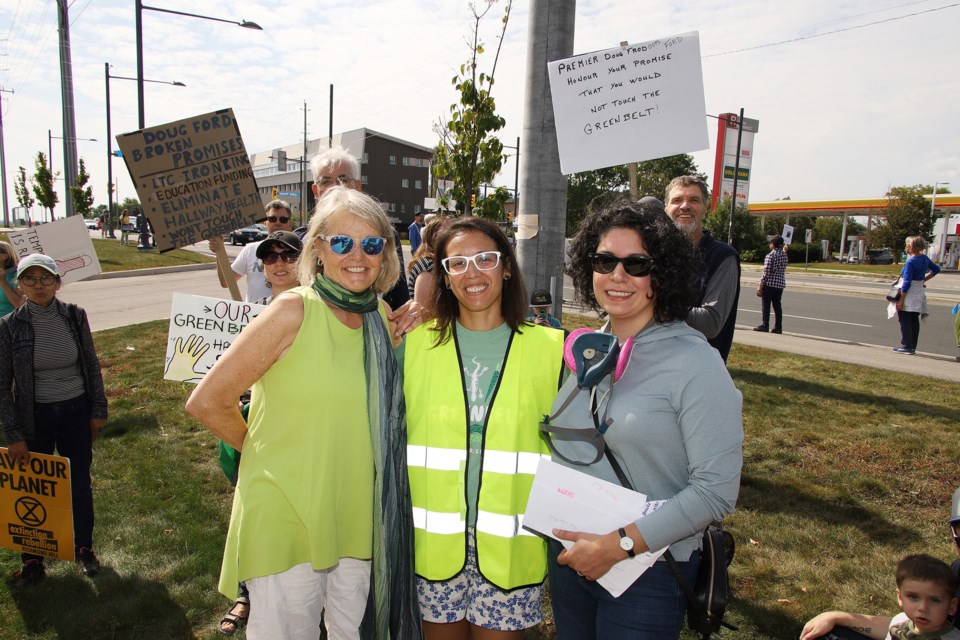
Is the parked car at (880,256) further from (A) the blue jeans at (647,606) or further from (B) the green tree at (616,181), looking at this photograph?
(A) the blue jeans at (647,606)

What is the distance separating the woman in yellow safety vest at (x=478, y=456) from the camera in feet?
6.88

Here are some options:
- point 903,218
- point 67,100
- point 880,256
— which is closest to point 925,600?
point 67,100

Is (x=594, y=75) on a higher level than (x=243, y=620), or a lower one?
higher

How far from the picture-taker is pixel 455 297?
7.74ft

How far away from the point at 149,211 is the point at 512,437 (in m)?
3.07

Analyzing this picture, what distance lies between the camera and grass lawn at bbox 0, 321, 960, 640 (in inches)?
133

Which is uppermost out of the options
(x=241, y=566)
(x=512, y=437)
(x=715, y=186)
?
(x=715, y=186)

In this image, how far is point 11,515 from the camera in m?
3.70

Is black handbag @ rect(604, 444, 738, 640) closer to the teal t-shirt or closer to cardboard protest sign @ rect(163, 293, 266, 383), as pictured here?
the teal t-shirt

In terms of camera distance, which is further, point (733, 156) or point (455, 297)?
point (733, 156)

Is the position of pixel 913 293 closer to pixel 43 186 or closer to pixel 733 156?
pixel 43 186

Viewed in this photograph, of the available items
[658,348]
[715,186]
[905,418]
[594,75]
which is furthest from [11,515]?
[715,186]

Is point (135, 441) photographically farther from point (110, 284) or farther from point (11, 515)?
point (110, 284)

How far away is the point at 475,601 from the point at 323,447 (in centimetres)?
77
